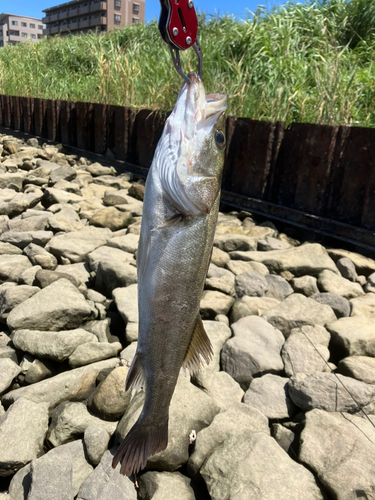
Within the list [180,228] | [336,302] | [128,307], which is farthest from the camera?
[336,302]

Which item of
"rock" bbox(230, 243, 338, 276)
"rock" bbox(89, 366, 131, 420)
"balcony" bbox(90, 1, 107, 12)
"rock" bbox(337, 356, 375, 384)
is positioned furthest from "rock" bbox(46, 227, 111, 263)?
"balcony" bbox(90, 1, 107, 12)

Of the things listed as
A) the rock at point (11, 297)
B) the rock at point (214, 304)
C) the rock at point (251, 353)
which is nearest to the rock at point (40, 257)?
the rock at point (11, 297)

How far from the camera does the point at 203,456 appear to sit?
2.51 m

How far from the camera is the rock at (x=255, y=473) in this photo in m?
2.24

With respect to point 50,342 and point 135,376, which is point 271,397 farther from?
point 50,342

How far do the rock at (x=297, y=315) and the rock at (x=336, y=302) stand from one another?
0.55 ft

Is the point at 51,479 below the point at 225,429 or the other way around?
below

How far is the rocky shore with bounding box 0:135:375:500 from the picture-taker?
7.76 ft

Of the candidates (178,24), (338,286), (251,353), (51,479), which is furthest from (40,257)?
(178,24)

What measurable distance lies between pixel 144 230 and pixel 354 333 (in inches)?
94.9

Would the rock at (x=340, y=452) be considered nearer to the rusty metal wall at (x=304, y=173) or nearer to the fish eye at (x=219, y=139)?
the fish eye at (x=219, y=139)

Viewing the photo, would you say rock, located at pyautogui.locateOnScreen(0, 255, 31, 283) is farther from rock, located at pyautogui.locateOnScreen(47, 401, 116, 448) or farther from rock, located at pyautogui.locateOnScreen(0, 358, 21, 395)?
rock, located at pyautogui.locateOnScreen(47, 401, 116, 448)

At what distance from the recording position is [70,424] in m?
2.71

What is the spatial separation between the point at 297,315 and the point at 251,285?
650mm
